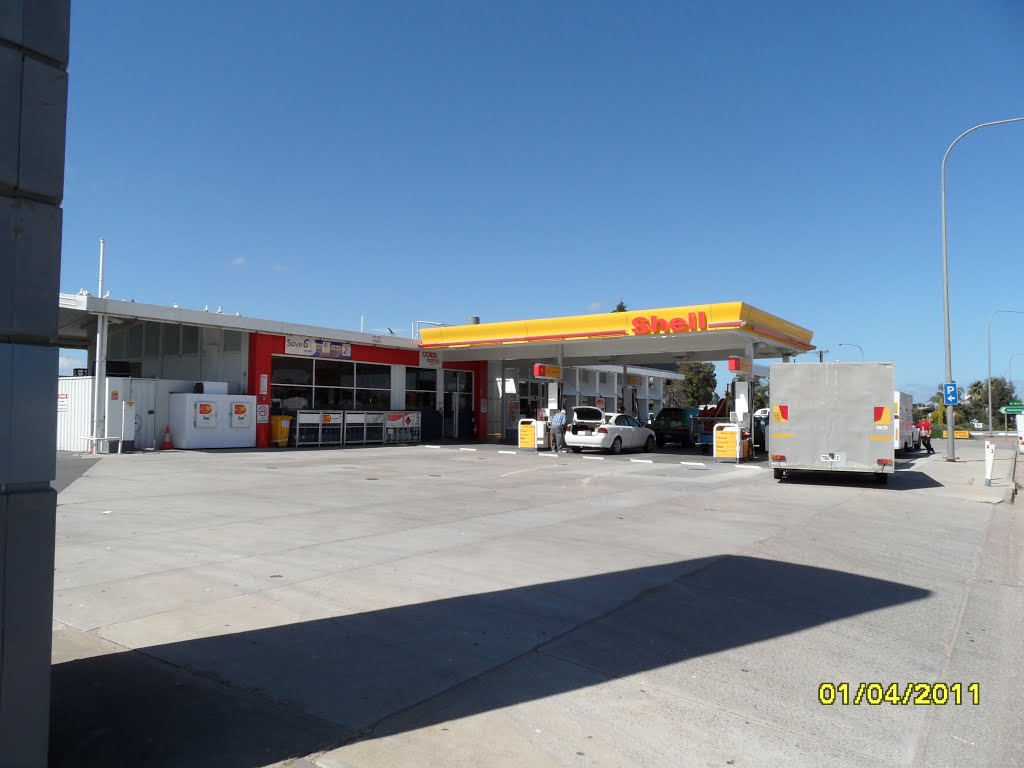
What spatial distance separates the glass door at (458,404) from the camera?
35844mm

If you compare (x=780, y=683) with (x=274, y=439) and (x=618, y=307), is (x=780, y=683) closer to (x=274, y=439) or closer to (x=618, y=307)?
(x=274, y=439)

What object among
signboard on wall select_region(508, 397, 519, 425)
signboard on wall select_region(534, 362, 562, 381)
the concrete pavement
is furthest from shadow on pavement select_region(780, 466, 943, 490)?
signboard on wall select_region(508, 397, 519, 425)

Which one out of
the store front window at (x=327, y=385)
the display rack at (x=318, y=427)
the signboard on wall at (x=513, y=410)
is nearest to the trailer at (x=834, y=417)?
the display rack at (x=318, y=427)

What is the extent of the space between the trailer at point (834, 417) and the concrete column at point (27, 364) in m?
15.3

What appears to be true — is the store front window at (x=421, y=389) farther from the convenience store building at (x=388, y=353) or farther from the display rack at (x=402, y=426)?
the display rack at (x=402, y=426)

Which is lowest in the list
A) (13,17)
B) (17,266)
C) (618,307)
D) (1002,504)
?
(1002,504)

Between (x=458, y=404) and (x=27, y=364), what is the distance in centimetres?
3351

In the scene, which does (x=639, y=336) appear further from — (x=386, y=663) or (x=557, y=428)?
(x=386, y=663)

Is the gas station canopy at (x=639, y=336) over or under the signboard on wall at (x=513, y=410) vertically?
over

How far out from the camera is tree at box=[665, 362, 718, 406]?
7175 cm

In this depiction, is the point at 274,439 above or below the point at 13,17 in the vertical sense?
below

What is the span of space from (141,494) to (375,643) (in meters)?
9.43

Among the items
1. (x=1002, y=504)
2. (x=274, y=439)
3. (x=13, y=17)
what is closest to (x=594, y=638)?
(x=13, y=17)

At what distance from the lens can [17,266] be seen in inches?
116
